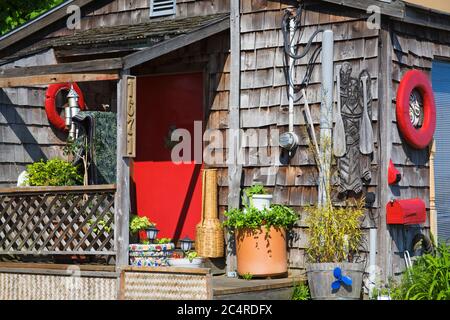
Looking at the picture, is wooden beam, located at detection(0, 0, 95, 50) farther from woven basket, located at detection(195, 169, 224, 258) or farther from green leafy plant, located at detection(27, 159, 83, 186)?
woven basket, located at detection(195, 169, 224, 258)

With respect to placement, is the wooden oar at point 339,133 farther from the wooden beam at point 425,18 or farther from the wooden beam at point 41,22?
the wooden beam at point 41,22

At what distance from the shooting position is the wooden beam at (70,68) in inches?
376

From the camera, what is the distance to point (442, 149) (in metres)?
10.9

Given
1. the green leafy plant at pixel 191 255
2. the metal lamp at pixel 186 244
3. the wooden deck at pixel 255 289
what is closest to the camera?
the wooden deck at pixel 255 289

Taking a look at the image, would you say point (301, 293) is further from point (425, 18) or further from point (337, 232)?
point (425, 18)

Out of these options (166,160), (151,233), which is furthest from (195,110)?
(151,233)

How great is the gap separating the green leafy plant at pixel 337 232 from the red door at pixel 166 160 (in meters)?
2.10

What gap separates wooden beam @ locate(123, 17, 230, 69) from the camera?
957cm

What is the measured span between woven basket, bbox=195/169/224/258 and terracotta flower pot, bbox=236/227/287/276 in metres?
0.71

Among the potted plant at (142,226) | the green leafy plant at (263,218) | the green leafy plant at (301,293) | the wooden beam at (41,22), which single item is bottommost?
the green leafy plant at (301,293)

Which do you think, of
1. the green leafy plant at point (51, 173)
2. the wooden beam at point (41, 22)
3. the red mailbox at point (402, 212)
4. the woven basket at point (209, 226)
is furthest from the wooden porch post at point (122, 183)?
the wooden beam at point (41, 22)

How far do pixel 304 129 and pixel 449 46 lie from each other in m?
2.10
